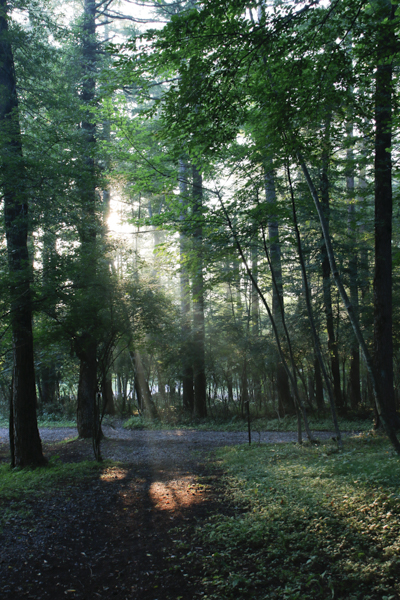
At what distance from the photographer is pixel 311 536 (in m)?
3.31

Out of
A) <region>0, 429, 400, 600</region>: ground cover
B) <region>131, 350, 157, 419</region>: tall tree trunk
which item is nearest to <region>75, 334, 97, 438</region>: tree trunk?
<region>0, 429, 400, 600</region>: ground cover

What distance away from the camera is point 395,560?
2.70 metres

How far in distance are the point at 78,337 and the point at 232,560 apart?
251 inches

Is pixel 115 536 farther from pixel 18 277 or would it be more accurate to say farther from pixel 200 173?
pixel 200 173

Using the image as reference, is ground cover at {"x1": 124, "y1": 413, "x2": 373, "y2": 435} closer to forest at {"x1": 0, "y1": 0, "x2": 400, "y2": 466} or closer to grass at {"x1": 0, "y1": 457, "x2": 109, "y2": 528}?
forest at {"x1": 0, "y1": 0, "x2": 400, "y2": 466}

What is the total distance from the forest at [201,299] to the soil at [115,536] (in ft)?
0.09

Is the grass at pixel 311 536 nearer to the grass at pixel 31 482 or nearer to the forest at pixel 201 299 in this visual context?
the forest at pixel 201 299

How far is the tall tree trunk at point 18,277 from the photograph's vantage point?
6.26m

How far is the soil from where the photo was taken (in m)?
3.04

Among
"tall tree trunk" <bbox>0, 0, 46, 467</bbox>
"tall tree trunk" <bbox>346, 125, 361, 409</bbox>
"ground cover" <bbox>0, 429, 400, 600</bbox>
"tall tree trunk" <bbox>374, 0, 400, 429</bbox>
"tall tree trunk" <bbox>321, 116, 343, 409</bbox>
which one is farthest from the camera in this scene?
"tall tree trunk" <bbox>346, 125, 361, 409</bbox>

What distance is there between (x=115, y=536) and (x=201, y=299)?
402 inches

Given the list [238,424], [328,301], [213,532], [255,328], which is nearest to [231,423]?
[238,424]

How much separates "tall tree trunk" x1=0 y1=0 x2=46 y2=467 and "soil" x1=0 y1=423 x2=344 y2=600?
5.66 ft

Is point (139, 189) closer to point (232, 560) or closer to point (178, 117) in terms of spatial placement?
point (178, 117)
